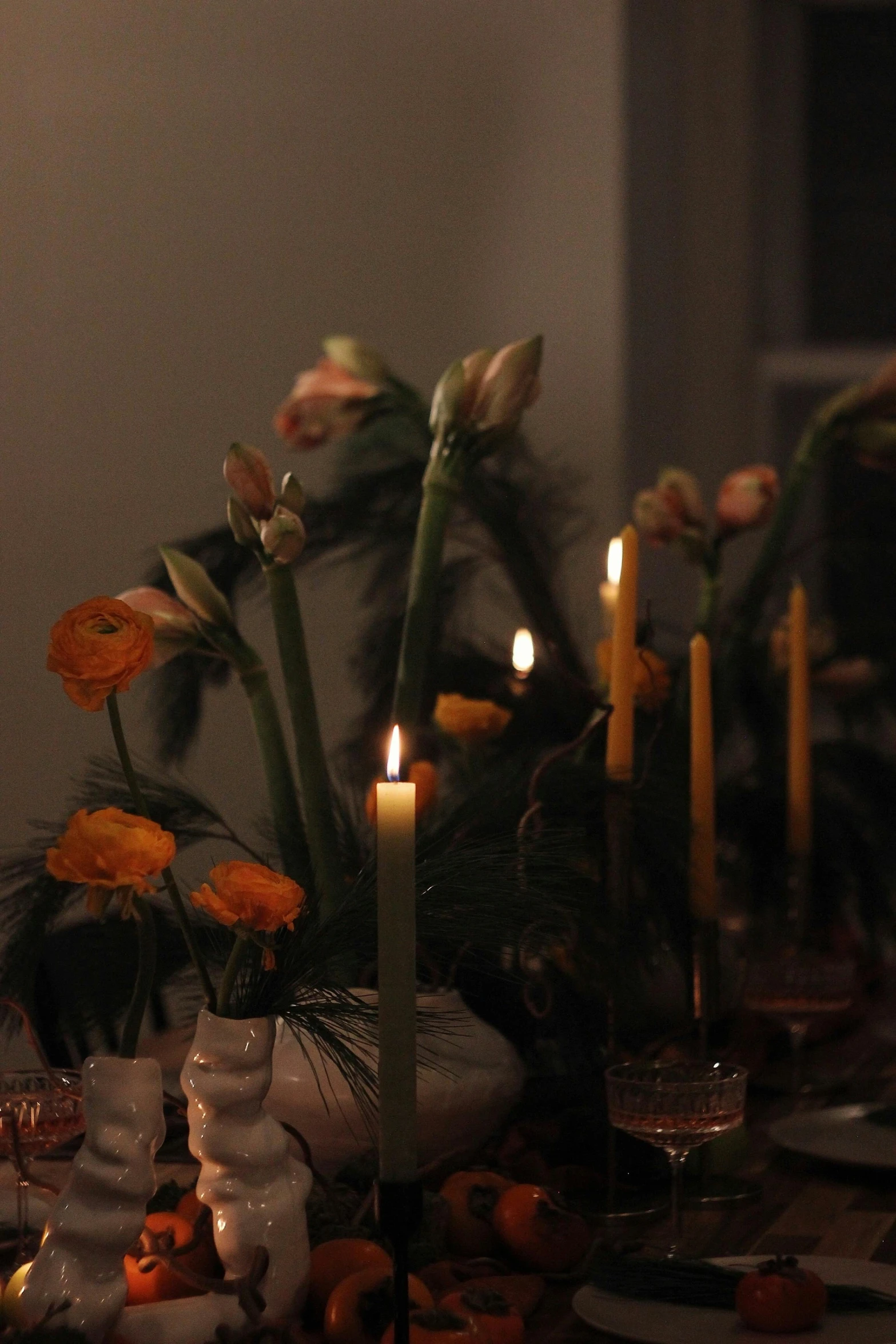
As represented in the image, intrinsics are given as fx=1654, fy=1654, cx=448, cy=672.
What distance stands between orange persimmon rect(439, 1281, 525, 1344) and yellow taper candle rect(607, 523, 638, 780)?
336 mm

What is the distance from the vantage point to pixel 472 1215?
78 cm

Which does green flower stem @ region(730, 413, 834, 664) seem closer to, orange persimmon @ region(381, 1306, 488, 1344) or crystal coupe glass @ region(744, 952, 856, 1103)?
crystal coupe glass @ region(744, 952, 856, 1103)

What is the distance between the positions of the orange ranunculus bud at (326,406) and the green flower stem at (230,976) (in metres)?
0.68

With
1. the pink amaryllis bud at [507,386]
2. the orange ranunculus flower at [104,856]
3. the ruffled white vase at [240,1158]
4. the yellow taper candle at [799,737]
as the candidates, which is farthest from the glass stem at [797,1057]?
the orange ranunculus flower at [104,856]

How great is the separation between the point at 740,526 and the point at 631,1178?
1.84ft

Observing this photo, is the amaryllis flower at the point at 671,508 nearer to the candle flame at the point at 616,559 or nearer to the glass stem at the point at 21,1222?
the candle flame at the point at 616,559

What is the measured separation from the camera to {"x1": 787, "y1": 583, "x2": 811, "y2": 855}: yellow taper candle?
1.21 meters

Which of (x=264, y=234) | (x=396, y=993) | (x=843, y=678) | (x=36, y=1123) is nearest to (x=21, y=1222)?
(x=36, y=1123)

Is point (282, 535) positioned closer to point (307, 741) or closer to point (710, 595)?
point (307, 741)

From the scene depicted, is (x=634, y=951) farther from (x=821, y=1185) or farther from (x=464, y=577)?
(x=464, y=577)

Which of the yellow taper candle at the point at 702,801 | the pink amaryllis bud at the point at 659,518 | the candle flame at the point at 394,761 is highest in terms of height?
the pink amaryllis bud at the point at 659,518

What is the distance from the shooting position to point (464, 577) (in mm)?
1481

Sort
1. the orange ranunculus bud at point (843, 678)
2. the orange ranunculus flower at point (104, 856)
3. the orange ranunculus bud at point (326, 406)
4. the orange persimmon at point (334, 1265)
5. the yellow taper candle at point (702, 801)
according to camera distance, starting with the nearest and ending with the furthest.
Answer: the orange ranunculus flower at point (104, 856) < the orange persimmon at point (334, 1265) < the yellow taper candle at point (702, 801) < the orange ranunculus bud at point (326, 406) < the orange ranunculus bud at point (843, 678)

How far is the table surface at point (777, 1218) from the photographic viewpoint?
75 cm
